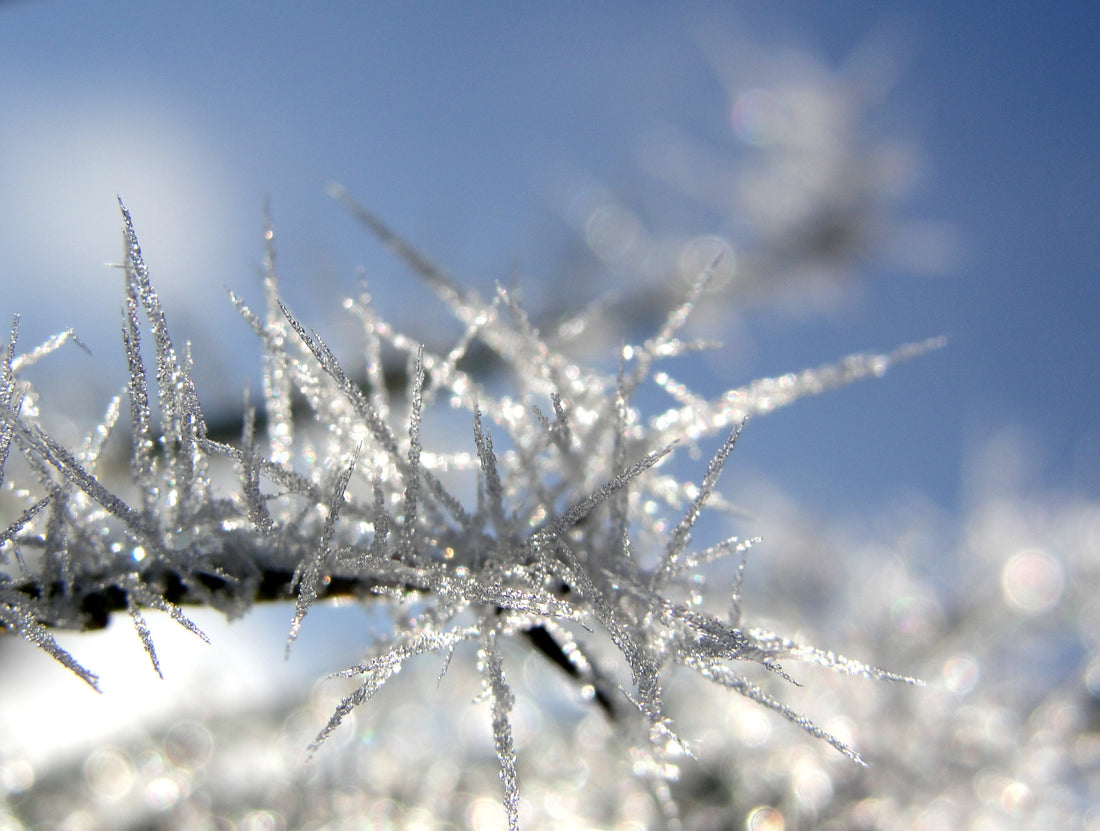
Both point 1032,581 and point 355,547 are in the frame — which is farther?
point 1032,581

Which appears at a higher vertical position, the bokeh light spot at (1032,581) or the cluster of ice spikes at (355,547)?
the bokeh light spot at (1032,581)

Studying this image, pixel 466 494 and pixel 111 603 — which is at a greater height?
pixel 466 494

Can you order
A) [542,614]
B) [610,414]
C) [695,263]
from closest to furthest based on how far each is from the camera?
[542,614], [610,414], [695,263]

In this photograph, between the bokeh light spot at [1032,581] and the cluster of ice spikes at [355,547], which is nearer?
the cluster of ice spikes at [355,547]

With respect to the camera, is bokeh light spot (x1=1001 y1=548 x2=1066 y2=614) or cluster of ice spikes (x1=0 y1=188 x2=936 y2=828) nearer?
cluster of ice spikes (x1=0 y1=188 x2=936 y2=828)

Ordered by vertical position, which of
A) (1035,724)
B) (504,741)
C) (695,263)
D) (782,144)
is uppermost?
(782,144)

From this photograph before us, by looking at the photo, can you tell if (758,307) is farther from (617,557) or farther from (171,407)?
(171,407)

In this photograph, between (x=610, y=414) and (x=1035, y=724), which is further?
(x=1035, y=724)

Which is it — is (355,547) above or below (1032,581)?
below

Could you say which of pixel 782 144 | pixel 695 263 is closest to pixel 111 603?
pixel 695 263

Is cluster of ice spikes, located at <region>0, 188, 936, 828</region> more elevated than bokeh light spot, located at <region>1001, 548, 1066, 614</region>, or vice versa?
bokeh light spot, located at <region>1001, 548, 1066, 614</region>

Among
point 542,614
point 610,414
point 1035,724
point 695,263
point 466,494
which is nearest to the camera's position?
point 542,614
